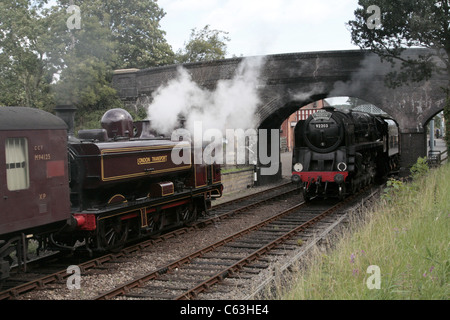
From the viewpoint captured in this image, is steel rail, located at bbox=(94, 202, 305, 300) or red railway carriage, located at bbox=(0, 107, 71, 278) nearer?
red railway carriage, located at bbox=(0, 107, 71, 278)

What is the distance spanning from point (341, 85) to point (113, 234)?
13751mm

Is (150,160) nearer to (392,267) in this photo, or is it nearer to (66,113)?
(66,113)

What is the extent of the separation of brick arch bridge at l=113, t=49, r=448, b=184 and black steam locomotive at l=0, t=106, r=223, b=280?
896cm

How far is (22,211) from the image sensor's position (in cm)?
646

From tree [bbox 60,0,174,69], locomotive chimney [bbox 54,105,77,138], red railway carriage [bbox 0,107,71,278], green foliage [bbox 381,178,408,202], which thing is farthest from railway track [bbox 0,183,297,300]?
tree [bbox 60,0,174,69]

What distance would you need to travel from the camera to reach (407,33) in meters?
16.9

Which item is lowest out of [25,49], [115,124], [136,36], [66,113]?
[115,124]

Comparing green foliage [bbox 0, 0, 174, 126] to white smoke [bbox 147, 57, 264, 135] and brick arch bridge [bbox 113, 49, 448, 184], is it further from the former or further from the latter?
brick arch bridge [bbox 113, 49, 448, 184]

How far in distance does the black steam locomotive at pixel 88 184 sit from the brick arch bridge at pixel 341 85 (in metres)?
8.96

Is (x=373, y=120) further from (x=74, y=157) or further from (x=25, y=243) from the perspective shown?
(x=25, y=243)

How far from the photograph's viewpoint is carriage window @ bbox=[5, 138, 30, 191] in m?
6.29

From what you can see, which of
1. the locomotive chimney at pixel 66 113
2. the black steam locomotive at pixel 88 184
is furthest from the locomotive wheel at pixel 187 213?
the locomotive chimney at pixel 66 113

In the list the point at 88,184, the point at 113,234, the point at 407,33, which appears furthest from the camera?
the point at 407,33

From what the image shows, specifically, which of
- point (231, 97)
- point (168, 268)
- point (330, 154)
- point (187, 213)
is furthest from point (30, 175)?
point (231, 97)
